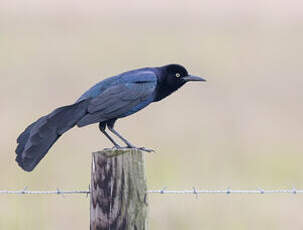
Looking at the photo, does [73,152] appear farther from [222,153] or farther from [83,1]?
[83,1]

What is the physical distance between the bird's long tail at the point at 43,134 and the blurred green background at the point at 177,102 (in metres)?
2.27

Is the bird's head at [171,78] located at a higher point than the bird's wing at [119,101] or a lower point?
higher

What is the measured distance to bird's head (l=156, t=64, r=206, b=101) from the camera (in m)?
7.10

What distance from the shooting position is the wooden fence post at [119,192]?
15.8 feet

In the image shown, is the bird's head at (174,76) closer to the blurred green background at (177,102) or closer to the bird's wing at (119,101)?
the bird's wing at (119,101)

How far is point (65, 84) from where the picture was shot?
13570 millimetres

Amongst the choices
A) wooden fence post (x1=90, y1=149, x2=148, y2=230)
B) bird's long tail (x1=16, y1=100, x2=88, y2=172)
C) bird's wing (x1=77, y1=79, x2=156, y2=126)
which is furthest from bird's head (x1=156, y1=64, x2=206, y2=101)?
wooden fence post (x1=90, y1=149, x2=148, y2=230)

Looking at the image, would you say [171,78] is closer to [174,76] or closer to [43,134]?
[174,76]

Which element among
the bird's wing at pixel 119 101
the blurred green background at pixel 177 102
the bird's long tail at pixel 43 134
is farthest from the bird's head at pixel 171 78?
the blurred green background at pixel 177 102

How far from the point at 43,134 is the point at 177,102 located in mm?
7224

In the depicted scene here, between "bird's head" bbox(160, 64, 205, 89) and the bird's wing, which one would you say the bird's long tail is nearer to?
the bird's wing

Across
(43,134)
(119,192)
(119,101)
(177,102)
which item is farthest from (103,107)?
(177,102)

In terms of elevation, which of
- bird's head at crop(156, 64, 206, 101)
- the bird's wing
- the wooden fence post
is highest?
bird's head at crop(156, 64, 206, 101)

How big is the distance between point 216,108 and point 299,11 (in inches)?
390
